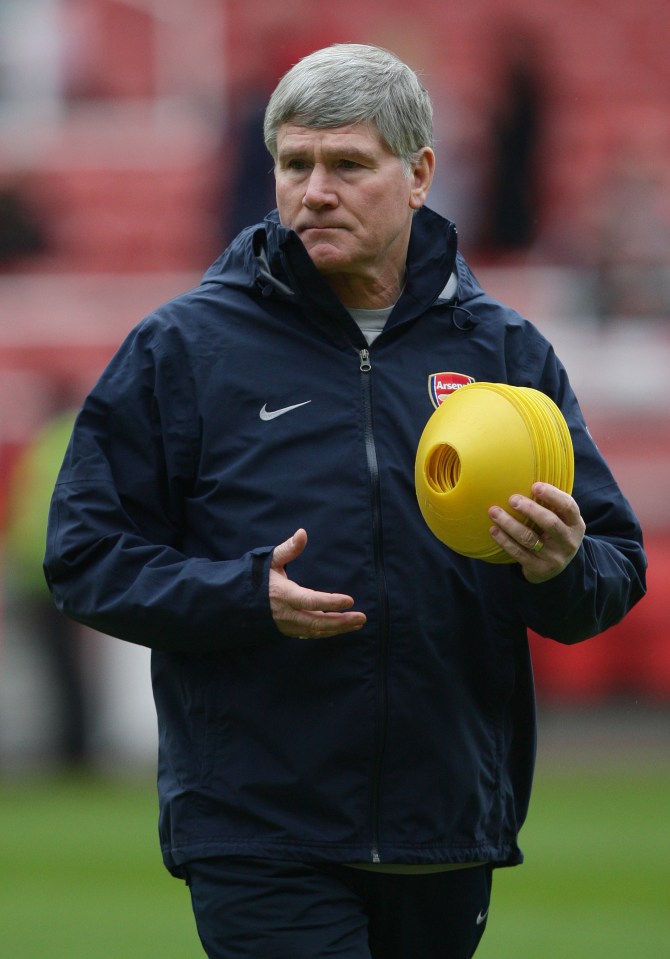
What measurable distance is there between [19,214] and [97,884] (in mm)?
8614

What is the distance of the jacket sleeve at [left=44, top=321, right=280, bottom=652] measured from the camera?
3008 mm

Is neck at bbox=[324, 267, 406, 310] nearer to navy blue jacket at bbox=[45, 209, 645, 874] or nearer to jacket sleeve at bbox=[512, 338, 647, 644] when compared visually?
navy blue jacket at bbox=[45, 209, 645, 874]

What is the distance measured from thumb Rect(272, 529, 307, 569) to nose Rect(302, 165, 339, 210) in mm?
625

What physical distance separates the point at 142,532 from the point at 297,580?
12.2 inches

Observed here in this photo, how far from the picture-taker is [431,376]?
3254mm

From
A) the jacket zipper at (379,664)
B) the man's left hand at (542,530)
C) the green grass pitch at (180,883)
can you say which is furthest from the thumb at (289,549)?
the green grass pitch at (180,883)

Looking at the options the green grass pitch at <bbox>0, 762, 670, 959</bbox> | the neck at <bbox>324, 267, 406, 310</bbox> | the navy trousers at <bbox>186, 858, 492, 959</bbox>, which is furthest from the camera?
the green grass pitch at <bbox>0, 762, 670, 959</bbox>

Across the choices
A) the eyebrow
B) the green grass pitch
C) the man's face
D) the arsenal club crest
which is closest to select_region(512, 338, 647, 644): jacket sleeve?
the arsenal club crest

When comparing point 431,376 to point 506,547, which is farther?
point 431,376

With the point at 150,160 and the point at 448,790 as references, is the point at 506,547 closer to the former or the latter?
the point at 448,790

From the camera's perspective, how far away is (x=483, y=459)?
2994 millimetres

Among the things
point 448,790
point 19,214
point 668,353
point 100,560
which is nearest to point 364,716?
point 448,790

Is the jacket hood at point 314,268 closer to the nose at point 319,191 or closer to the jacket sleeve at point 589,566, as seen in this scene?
the nose at point 319,191

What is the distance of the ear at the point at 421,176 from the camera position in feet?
11.2
